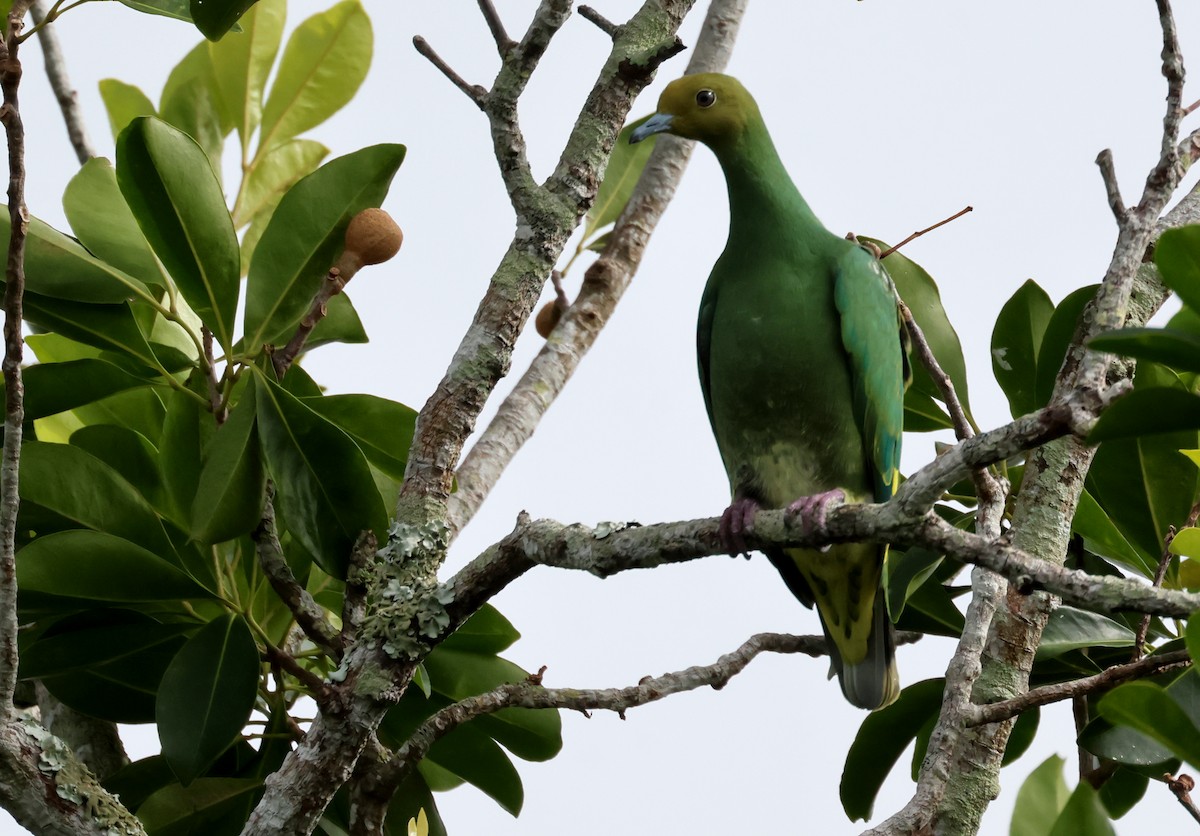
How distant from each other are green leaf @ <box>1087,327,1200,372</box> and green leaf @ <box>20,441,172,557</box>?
1585mm

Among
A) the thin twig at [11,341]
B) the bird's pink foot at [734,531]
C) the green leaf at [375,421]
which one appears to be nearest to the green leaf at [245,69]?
the green leaf at [375,421]

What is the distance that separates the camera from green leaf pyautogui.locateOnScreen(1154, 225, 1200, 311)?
1.30 m

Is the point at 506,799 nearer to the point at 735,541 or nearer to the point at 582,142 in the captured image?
the point at 735,541

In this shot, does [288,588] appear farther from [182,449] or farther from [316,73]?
[316,73]

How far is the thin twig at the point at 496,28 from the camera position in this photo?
2.19 meters

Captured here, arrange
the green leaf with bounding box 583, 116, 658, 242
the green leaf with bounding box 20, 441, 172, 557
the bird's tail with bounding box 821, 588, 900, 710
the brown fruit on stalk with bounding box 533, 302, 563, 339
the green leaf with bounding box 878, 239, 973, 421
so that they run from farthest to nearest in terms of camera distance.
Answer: the green leaf with bounding box 583, 116, 658, 242
the brown fruit on stalk with bounding box 533, 302, 563, 339
the green leaf with bounding box 878, 239, 973, 421
the bird's tail with bounding box 821, 588, 900, 710
the green leaf with bounding box 20, 441, 172, 557

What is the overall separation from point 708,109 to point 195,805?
1.76 meters

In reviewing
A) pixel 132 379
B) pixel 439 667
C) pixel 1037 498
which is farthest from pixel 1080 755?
pixel 132 379

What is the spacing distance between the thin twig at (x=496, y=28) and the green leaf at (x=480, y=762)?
4.07ft

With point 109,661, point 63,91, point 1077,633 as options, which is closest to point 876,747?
point 1077,633

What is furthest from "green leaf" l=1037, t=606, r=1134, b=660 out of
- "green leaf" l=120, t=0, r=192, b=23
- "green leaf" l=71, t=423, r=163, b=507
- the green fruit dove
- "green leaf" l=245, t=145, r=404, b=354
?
"green leaf" l=120, t=0, r=192, b=23

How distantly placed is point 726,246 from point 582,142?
0.61 meters

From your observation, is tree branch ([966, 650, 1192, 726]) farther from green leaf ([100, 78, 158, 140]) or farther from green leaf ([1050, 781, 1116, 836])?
green leaf ([100, 78, 158, 140])

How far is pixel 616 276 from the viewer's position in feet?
9.96
